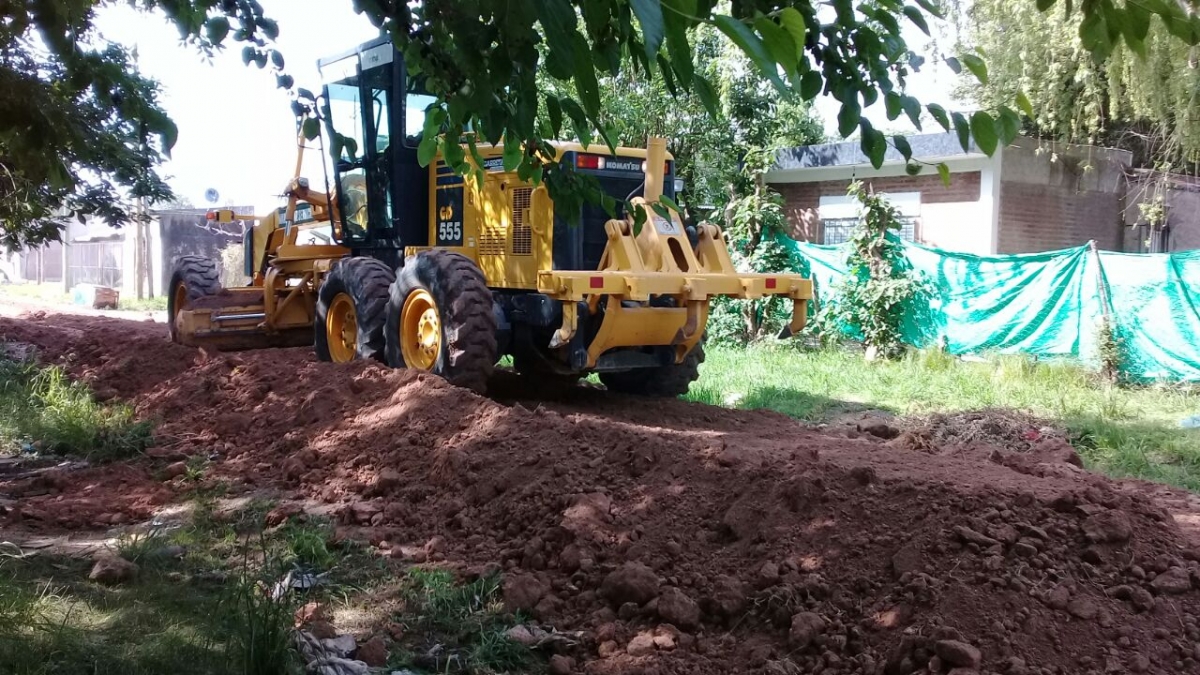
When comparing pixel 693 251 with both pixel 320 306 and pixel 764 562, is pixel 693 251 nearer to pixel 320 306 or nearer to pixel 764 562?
pixel 320 306

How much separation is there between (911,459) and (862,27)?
11.2 feet

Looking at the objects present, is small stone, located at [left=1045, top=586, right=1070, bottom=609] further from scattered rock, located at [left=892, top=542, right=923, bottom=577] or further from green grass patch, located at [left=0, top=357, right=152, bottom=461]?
green grass patch, located at [left=0, top=357, right=152, bottom=461]

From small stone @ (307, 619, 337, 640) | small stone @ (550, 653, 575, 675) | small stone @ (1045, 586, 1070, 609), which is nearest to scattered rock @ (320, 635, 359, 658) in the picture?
small stone @ (307, 619, 337, 640)

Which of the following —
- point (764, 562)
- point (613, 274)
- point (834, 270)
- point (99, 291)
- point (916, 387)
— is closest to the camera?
point (764, 562)

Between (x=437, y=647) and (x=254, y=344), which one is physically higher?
(x=254, y=344)

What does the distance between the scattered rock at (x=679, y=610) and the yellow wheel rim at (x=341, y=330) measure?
611 cm

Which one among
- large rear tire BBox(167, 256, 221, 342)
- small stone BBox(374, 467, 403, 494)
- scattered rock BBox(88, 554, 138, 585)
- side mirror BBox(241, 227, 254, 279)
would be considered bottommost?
scattered rock BBox(88, 554, 138, 585)

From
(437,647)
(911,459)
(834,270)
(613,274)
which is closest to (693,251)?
(613,274)

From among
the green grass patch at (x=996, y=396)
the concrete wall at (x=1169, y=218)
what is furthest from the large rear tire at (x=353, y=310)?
the concrete wall at (x=1169, y=218)

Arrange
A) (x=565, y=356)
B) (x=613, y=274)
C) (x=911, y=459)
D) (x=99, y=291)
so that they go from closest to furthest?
(x=911, y=459)
(x=613, y=274)
(x=565, y=356)
(x=99, y=291)

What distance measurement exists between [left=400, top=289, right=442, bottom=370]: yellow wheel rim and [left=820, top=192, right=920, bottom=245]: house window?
8570 millimetres

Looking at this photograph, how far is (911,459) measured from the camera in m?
6.15

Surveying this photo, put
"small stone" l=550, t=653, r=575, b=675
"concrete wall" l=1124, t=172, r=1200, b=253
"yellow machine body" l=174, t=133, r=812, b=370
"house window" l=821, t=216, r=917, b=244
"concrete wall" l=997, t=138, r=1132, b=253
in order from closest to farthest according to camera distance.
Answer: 1. "small stone" l=550, t=653, r=575, b=675
2. "yellow machine body" l=174, t=133, r=812, b=370
3. "concrete wall" l=997, t=138, r=1132, b=253
4. "house window" l=821, t=216, r=917, b=244
5. "concrete wall" l=1124, t=172, r=1200, b=253

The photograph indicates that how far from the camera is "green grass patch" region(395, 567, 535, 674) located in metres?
4.19
